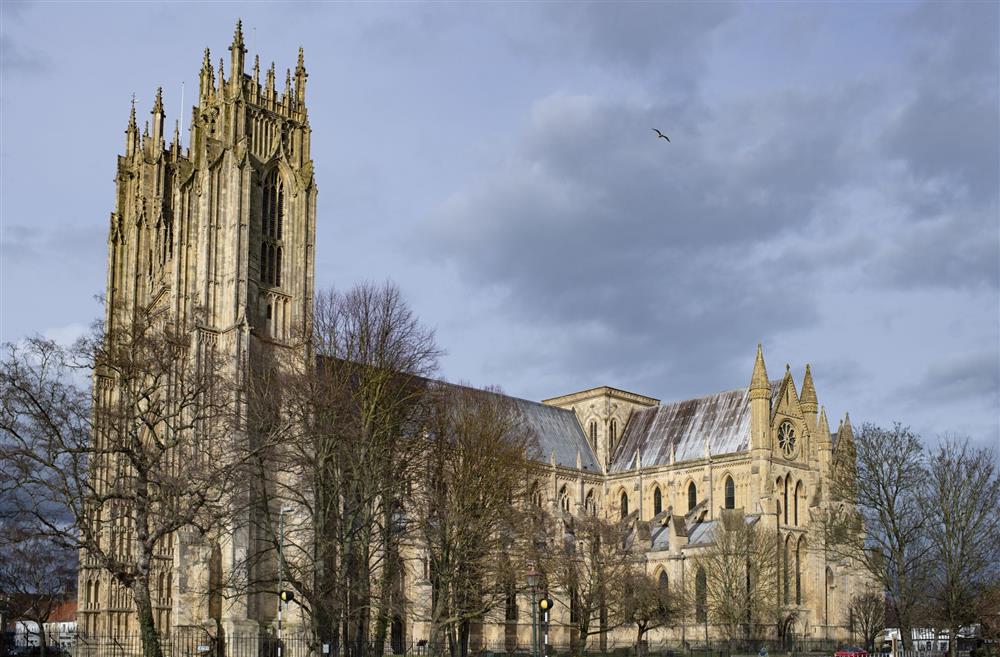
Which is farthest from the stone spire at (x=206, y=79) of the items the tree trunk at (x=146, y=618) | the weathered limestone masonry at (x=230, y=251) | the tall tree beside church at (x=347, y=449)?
the tree trunk at (x=146, y=618)

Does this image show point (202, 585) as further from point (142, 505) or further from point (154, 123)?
point (154, 123)

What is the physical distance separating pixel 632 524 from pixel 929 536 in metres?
32.1

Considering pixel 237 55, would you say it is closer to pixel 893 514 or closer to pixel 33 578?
pixel 33 578

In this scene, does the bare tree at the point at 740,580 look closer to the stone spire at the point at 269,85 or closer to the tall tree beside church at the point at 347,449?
the tall tree beside church at the point at 347,449

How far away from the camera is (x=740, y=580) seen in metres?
67.3

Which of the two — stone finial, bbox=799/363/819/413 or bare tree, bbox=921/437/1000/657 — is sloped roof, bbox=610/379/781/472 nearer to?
stone finial, bbox=799/363/819/413

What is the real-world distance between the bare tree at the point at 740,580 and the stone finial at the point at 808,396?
14246 mm

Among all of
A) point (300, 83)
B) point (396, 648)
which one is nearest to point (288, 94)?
point (300, 83)

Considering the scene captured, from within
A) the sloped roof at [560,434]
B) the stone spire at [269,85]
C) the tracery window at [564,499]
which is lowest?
the tracery window at [564,499]

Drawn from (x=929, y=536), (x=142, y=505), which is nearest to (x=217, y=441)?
(x=142, y=505)

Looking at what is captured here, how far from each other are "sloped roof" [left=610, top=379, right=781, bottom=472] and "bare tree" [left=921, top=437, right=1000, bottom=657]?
27909 millimetres

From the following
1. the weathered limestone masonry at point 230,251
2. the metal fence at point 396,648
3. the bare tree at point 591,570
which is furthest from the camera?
the weathered limestone masonry at point 230,251

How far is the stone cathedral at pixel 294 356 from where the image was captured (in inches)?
2456

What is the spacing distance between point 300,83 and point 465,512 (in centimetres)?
3569
